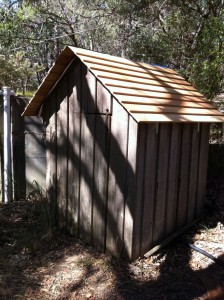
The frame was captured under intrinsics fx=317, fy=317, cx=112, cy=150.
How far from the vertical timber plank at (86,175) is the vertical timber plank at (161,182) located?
786mm

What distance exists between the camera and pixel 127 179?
336 cm

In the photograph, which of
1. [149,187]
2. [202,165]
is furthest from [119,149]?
[202,165]

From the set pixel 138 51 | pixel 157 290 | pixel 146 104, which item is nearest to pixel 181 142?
pixel 146 104

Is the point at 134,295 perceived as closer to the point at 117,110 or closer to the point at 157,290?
the point at 157,290

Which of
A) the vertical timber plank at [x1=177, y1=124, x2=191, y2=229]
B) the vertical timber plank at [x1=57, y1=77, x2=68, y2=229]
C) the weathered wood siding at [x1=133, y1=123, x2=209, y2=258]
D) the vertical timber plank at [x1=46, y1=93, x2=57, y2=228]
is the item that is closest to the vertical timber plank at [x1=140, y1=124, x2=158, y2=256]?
the weathered wood siding at [x1=133, y1=123, x2=209, y2=258]

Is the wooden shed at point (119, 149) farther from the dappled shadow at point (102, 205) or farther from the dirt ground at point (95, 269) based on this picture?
the dirt ground at point (95, 269)

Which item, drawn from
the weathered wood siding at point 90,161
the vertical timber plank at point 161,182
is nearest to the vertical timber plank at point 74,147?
the weathered wood siding at point 90,161

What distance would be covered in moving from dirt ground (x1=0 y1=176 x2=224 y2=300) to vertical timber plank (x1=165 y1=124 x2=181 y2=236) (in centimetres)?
28

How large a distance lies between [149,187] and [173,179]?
1.87 feet

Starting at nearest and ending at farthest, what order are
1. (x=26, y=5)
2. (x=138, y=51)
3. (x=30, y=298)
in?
(x=30, y=298)
(x=138, y=51)
(x=26, y=5)

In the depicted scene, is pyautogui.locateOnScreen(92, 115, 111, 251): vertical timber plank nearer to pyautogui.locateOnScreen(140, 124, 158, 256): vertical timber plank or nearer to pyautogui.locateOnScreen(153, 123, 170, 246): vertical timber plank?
pyautogui.locateOnScreen(140, 124, 158, 256): vertical timber plank

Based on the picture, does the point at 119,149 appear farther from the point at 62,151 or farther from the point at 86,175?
the point at 62,151

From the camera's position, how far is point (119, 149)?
3.40m

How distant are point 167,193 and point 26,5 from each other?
9.58 metres
